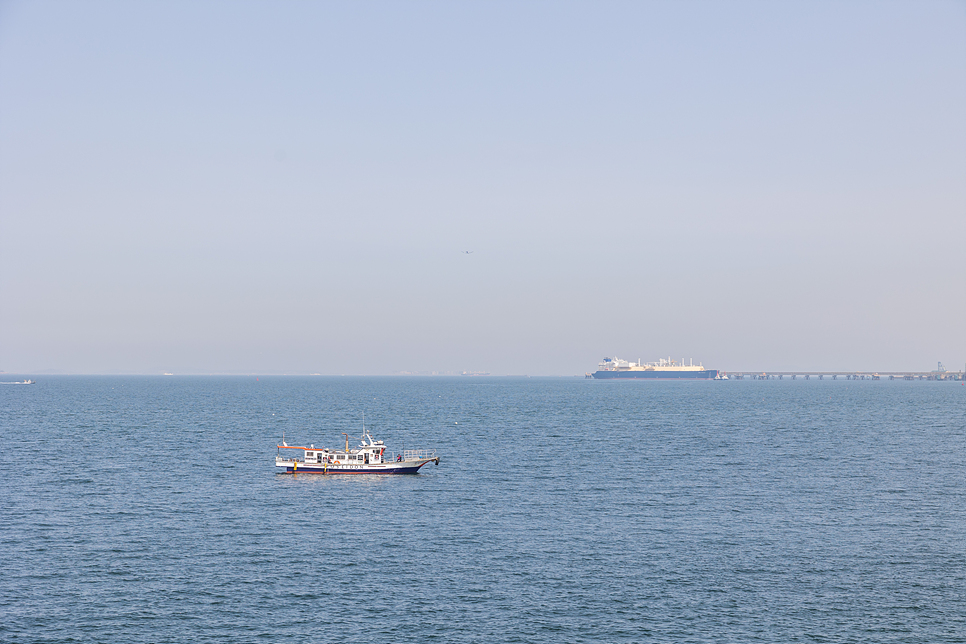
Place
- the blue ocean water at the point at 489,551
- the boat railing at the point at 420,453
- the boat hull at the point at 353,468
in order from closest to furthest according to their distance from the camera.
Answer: the blue ocean water at the point at 489,551, the boat hull at the point at 353,468, the boat railing at the point at 420,453

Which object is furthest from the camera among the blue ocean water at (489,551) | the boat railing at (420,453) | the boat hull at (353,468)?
the boat railing at (420,453)

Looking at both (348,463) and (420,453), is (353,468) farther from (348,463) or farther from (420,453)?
(420,453)

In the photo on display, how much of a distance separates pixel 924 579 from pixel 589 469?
197 ft

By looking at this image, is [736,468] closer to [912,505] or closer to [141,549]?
[912,505]

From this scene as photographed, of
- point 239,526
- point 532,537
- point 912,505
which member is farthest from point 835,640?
point 239,526

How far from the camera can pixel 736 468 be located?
118188mm

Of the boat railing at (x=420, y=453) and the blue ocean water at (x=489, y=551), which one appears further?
the boat railing at (x=420, y=453)

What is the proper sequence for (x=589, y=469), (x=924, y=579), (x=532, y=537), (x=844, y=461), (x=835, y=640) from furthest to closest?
(x=844, y=461) → (x=589, y=469) → (x=532, y=537) → (x=924, y=579) → (x=835, y=640)

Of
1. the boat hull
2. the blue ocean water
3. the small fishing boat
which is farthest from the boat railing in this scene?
the boat hull

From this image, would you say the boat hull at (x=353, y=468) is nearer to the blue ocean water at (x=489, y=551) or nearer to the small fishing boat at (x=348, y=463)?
the small fishing boat at (x=348, y=463)

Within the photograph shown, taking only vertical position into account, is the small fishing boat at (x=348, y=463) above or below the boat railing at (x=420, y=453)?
above

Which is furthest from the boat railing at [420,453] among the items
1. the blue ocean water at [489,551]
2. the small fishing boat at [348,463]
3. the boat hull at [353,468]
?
the boat hull at [353,468]

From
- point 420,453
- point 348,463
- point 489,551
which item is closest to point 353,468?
point 348,463

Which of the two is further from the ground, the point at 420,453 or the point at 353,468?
the point at 353,468
